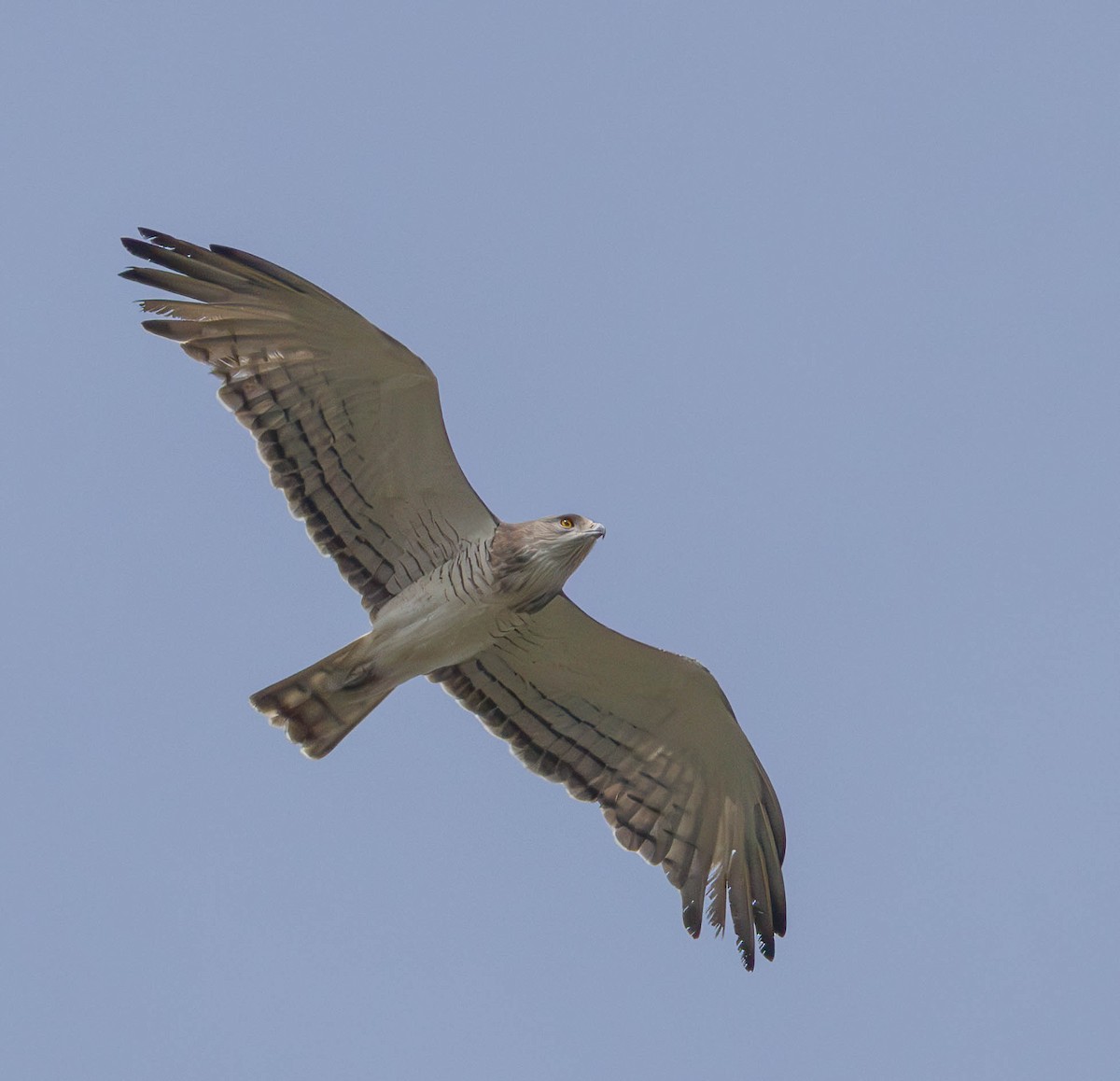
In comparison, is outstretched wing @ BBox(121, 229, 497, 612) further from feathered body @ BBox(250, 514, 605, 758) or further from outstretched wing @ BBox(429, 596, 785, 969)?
outstretched wing @ BBox(429, 596, 785, 969)

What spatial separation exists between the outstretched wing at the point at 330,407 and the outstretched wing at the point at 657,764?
130cm

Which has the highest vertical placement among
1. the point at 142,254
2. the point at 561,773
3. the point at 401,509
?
the point at 142,254

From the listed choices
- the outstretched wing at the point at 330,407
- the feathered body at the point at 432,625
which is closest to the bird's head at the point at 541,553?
the feathered body at the point at 432,625

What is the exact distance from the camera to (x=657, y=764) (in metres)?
18.2

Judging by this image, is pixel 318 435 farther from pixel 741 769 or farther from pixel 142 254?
pixel 741 769

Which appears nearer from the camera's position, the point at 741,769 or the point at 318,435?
the point at 318,435

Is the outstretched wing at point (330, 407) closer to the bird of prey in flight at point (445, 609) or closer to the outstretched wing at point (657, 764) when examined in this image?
the bird of prey in flight at point (445, 609)

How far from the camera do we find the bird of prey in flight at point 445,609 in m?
16.6

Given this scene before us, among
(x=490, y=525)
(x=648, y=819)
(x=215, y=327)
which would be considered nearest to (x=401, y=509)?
(x=490, y=525)

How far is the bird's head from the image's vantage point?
16453 millimetres

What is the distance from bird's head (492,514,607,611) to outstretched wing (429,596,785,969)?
118 cm

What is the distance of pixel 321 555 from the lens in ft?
56.6

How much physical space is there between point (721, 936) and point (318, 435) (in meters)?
5.43

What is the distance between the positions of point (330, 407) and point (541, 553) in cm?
207
